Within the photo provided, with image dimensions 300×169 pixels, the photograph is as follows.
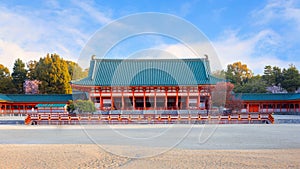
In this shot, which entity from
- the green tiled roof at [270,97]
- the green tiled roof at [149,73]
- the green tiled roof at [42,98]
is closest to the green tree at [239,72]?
the green tiled roof at [270,97]

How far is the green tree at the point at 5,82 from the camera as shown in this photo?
41.5 m

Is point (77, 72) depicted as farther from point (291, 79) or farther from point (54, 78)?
point (291, 79)

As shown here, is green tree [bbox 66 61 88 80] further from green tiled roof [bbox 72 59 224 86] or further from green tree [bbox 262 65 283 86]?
green tree [bbox 262 65 283 86]

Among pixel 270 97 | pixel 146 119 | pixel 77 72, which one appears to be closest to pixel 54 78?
pixel 77 72

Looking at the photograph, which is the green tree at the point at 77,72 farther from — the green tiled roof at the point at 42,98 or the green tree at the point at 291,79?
the green tree at the point at 291,79

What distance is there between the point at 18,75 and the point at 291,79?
4652cm

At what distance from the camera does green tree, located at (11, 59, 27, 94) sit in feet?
144

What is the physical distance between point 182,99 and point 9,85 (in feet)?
99.3

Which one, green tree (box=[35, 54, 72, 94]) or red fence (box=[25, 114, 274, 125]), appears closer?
red fence (box=[25, 114, 274, 125])

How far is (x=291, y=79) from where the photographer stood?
40.7 m

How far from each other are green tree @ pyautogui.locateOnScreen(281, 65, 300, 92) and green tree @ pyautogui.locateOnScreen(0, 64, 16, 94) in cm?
4556

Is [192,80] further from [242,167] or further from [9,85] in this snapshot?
[9,85]

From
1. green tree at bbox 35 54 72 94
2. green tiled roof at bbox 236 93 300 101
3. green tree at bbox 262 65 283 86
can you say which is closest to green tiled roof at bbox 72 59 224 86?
green tiled roof at bbox 236 93 300 101

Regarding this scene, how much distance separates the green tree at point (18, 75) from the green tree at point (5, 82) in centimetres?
108
